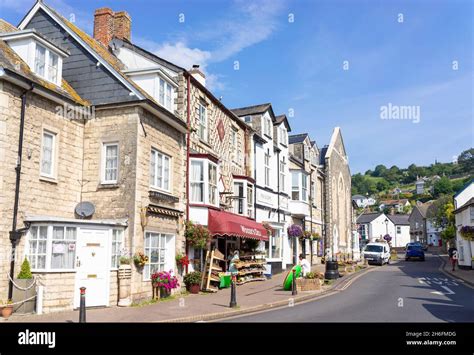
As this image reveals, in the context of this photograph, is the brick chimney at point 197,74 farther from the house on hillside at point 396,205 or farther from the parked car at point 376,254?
the house on hillside at point 396,205

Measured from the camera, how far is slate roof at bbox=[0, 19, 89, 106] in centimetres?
1374

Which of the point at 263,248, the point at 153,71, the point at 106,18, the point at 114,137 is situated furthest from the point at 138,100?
the point at 263,248

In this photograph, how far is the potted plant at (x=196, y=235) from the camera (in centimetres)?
1877

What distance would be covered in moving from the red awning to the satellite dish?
17.8 feet

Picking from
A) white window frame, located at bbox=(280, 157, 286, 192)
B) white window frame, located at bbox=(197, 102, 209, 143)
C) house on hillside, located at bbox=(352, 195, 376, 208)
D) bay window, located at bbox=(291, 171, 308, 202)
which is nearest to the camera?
white window frame, located at bbox=(197, 102, 209, 143)

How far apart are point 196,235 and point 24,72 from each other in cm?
867

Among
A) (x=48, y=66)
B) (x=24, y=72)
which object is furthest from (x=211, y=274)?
(x=24, y=72)

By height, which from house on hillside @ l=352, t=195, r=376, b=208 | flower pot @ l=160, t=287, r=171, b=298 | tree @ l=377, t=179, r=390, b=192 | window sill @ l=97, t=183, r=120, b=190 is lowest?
flower pot @ l=160, t=287, r=171, b=298

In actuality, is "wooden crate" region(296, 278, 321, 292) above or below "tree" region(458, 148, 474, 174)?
below

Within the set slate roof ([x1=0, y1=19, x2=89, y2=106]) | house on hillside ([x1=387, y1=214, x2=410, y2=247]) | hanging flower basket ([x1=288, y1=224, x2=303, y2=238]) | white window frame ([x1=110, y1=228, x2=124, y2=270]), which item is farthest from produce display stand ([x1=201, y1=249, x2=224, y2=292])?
house on hillside ([x1=387, y1=214, x2=410, y2=247])

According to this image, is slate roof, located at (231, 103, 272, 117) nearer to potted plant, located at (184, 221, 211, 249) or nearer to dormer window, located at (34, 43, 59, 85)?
potted plant, located at (184, 221, 211, 249)

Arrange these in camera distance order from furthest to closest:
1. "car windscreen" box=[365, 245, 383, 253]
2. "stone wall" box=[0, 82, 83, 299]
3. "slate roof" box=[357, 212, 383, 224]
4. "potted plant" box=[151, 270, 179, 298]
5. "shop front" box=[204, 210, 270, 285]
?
"slate roof" box=[357, 212, 383, 224] → "car windscreen" box=[365, 245, 383, 253] → "shop front" box=[204, 210, 270, 285] → "potted plant" box=[151, 270, 179, 298] → "stone wall" box=[0, 82, 83, 299]

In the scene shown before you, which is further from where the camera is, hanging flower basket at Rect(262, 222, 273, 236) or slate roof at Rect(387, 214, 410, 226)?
slate roof at Rect(387, 214, 410, 226)
